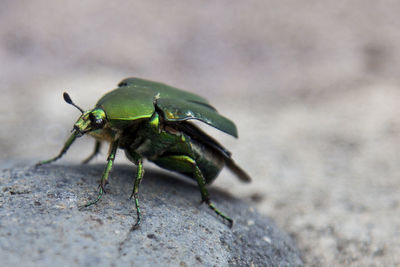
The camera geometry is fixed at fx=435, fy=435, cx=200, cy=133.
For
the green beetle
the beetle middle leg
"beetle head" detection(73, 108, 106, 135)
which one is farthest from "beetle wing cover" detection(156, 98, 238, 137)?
"beetle head" detection(73, 108, 106, 135)

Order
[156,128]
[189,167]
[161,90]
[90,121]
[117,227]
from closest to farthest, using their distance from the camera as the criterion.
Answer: [117,227]
[90,121]
[156,128]
[189,167]
[161,90]

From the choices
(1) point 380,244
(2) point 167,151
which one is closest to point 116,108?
(2) point 167,151

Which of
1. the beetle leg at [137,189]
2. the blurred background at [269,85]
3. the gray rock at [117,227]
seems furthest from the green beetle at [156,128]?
the blurred background at [269,85]

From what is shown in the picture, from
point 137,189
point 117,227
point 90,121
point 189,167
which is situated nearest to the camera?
point 117,227

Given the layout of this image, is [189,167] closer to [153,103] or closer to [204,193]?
[204,193]

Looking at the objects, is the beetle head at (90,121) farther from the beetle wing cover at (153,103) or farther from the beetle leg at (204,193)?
the beetle leg at (204,193)

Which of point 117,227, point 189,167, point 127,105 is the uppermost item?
point 127,105

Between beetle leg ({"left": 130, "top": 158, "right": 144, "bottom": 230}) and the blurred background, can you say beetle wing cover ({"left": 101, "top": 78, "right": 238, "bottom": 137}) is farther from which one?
the blurred background

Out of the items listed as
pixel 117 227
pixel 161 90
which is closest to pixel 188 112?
pixel 161 90
